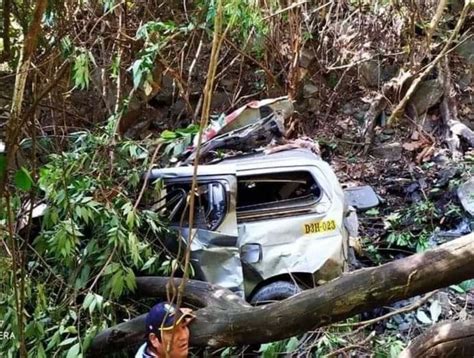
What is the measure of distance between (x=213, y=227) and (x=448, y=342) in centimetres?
248

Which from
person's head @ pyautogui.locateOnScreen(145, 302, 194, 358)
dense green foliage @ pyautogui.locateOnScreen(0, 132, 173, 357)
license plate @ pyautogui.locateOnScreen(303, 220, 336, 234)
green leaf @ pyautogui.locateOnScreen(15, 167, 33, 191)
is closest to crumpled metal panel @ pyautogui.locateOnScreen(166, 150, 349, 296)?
license plate @ pyautogui.locateOnScreen(303, 220, 336, 234)

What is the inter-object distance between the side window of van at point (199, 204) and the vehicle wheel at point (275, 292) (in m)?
0.65

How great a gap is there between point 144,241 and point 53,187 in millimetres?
770

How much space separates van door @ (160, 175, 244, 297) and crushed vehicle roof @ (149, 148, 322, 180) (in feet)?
0.21

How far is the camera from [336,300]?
8.20ft

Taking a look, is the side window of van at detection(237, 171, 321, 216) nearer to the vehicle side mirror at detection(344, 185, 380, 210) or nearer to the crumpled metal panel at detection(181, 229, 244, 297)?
the crumpled metal panel at detection(181, 229, 244, 297)

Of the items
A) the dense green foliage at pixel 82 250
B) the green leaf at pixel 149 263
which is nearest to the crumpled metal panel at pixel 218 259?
the dense green foliage at pixel 82 250

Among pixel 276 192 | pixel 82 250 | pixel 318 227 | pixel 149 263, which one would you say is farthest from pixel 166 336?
pixel 276 192

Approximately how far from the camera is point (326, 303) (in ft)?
8.29

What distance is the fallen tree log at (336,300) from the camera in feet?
7.52

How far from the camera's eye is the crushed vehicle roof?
473cm

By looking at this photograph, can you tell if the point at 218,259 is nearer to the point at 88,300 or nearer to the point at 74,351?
the point at 88,300

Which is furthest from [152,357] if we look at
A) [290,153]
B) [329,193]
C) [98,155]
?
[290,153]

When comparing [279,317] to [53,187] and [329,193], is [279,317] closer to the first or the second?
[53,187]
